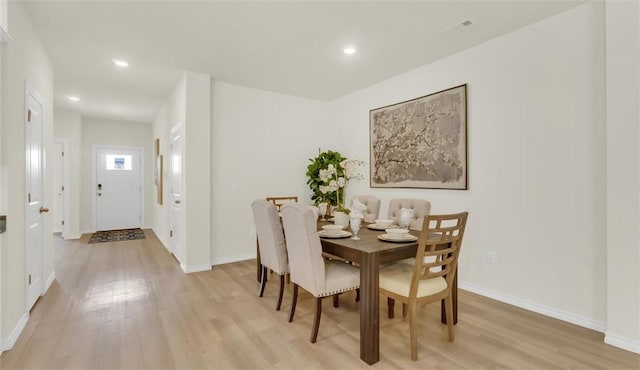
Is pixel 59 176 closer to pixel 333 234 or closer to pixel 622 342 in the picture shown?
pixel 333 234

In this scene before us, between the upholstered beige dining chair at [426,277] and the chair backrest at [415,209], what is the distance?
58cm

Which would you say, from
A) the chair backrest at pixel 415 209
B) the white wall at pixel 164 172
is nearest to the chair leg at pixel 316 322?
the chair backrest at pixel 415 209

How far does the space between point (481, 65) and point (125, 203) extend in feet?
24.5

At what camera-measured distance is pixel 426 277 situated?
6.52ft

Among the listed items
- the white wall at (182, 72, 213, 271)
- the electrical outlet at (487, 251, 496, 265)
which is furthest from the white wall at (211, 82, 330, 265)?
the electrical outlet at (487, 251, 496, 265)

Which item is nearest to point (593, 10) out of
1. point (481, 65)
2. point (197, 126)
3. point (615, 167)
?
point (481, 65)

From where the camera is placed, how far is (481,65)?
10.2ft

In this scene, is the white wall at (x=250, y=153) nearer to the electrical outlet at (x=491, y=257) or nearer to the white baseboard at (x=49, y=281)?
the white baseboard at (x=49, y=281)

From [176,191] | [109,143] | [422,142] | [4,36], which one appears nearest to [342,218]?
[422,142]

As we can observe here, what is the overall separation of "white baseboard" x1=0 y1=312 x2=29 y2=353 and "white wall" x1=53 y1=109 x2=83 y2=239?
14.2 ft

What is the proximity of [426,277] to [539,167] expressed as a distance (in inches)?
64.0

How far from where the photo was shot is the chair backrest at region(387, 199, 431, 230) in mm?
2863

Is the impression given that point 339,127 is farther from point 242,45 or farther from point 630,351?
point 630,351

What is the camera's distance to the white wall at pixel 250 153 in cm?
432
